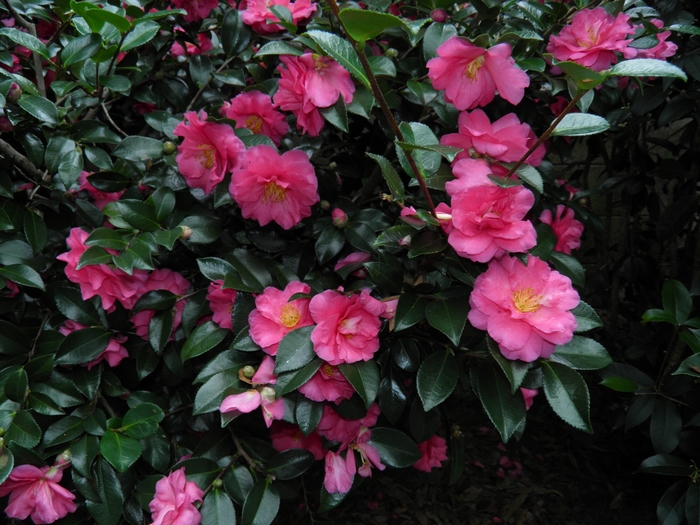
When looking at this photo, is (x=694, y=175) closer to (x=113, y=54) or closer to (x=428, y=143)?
(x=428, y=143)

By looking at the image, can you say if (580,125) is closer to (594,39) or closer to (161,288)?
(594,39)

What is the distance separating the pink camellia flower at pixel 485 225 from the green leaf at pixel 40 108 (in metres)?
0.72

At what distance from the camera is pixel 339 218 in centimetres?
97

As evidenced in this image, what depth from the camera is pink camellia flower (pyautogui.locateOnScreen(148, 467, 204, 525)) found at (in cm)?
79

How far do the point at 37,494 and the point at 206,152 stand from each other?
1.99 feet

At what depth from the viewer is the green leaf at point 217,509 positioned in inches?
33.4

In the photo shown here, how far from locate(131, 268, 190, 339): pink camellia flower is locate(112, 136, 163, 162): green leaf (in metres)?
0.21

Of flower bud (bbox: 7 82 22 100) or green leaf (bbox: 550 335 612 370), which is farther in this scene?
flower bud (bbox: 7 82 22 100)

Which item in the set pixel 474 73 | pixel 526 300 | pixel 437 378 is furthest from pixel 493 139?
pixel 437 378

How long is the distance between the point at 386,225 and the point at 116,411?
0.63m

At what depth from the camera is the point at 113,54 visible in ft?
3.28

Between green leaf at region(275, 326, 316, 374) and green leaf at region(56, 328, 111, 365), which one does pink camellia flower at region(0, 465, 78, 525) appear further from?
green leaf at region(275, 326, 316, 374)

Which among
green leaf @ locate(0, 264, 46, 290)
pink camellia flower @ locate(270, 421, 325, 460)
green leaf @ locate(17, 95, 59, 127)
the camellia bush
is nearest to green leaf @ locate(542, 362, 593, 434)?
the camellia bush

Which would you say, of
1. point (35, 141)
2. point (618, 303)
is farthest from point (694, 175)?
point (35, 141)
